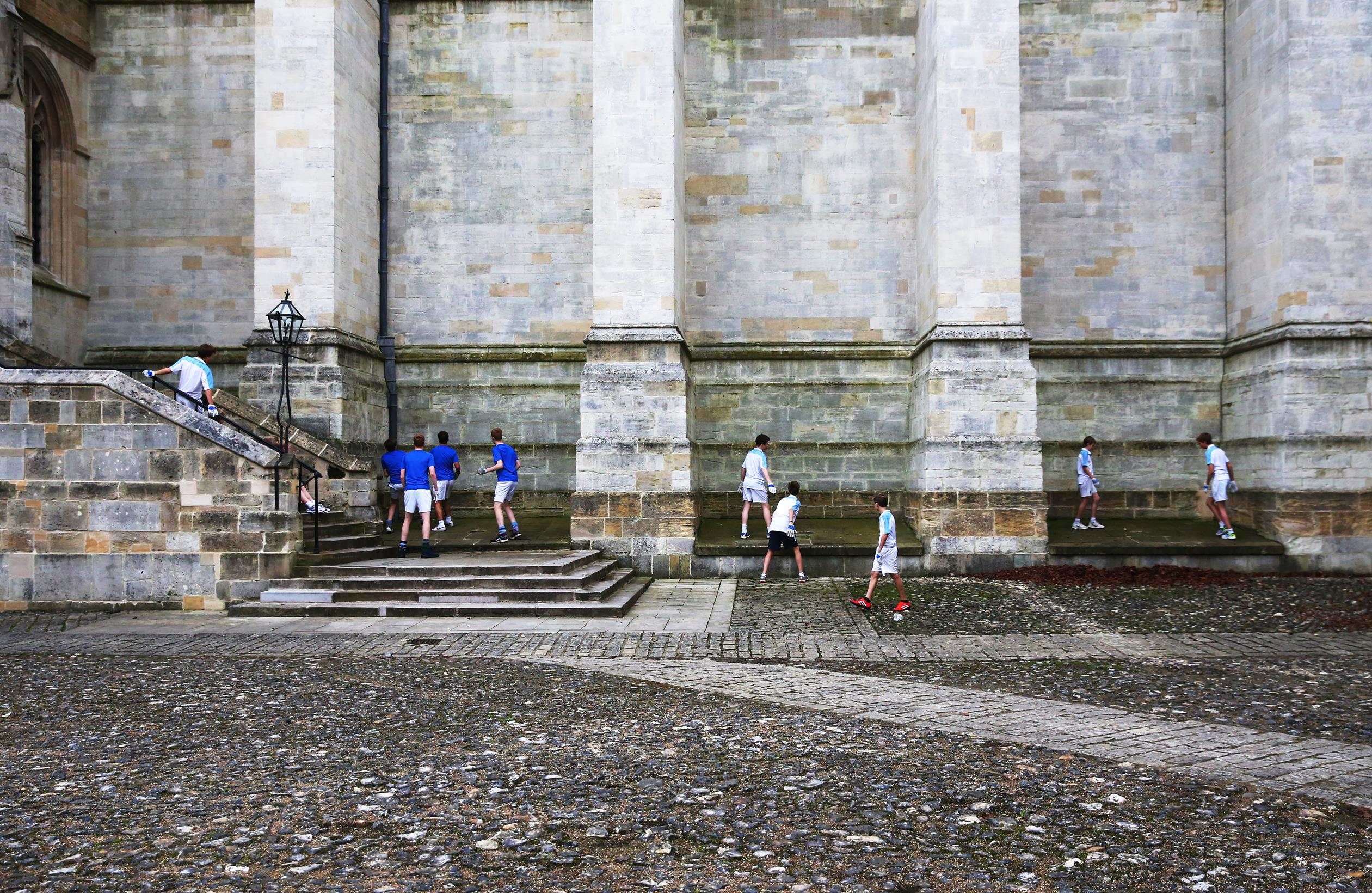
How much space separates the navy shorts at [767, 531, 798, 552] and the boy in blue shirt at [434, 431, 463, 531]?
540 centimetres

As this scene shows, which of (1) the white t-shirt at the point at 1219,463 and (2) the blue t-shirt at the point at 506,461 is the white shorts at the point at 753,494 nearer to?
(2) the blue t-shirt at the point at 506,461

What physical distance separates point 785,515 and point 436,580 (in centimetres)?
458

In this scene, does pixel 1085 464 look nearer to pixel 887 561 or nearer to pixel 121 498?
pixel 887 561

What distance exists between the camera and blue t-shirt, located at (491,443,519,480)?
13875mm

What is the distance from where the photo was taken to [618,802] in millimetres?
4629

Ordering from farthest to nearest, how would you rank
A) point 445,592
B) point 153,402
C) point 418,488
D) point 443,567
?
point 418,488, point 443,567, point 153,402, point 445,592

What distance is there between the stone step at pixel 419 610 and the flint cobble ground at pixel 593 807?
13.0ft

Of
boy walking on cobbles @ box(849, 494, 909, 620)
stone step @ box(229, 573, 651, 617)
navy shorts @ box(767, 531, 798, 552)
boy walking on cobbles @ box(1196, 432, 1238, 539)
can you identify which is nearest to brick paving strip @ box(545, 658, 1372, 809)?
stone step @ box(229, 573, 651, 617)

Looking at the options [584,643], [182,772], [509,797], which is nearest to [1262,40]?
[584,643]

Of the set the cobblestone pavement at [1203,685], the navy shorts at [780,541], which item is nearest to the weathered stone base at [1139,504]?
the navy shorts at [780,541]

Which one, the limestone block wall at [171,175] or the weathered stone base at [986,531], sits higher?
the limestone block wall at [171,175]

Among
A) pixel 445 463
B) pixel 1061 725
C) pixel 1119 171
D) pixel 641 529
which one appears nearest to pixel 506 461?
pixel 445 463

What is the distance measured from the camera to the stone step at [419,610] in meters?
10.7

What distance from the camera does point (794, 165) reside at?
55.9 feet
